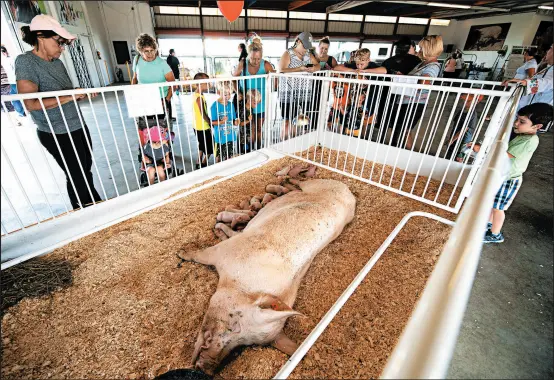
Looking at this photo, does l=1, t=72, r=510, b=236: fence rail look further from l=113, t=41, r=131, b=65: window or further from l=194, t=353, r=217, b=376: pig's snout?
l=113, t=41, r=131, b=65: window

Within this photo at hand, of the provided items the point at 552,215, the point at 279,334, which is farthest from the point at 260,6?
the point at 279,334

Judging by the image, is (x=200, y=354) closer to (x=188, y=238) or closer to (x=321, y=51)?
(x=188, y=238)

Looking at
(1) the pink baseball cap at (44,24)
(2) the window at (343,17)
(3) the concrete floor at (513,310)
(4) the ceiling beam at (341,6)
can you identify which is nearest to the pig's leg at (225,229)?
(3) the concrete floor at (513,310)

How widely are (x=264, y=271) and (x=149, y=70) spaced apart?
136 inches

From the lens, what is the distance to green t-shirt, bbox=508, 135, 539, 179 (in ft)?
9.66

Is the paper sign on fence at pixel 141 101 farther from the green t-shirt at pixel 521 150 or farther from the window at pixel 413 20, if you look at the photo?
the window at pixel 413 20

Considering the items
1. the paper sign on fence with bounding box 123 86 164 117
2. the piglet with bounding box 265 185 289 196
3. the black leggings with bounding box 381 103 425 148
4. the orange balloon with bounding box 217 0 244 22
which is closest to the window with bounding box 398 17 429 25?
the black leggings with bounding box 381 103 425 148

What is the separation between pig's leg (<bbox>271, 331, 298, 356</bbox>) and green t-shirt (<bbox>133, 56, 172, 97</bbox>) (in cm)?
354

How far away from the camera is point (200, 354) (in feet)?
6.35

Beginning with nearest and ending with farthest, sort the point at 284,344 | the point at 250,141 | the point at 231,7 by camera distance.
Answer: the point at 231,7 → the point at 284,344 → the point at 250,141

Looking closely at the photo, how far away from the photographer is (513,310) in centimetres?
266

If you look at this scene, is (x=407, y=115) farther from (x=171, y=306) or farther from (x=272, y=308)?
(x=171, y=306)

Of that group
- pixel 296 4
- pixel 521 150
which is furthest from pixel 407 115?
pixel 296 4

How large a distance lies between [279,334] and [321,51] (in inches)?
222
